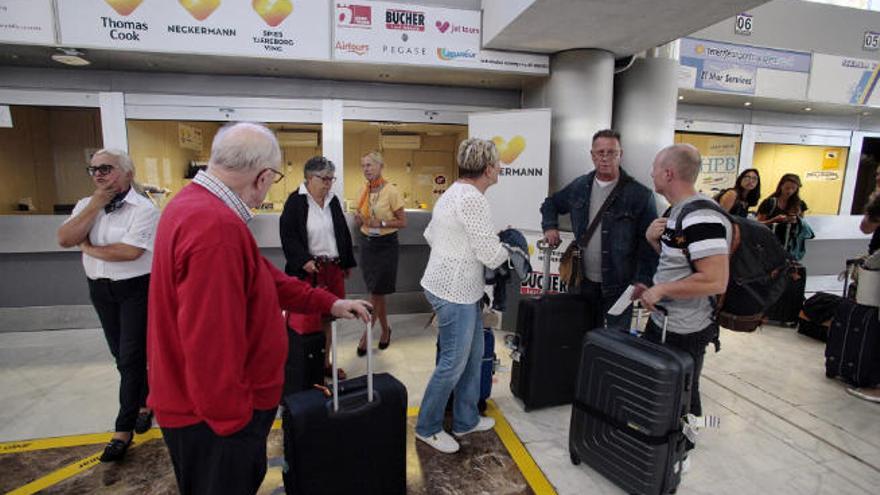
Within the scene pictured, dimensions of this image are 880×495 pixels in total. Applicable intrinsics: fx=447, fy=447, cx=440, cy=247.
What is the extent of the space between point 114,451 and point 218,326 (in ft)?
6.19

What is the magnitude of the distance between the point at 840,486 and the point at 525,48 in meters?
3.75

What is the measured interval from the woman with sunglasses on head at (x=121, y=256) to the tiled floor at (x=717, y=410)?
547 millimetres

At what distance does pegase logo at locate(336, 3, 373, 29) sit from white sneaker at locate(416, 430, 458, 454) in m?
3.36

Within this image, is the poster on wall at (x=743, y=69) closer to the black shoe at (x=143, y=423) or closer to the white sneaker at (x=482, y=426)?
the white sneaker at (x=482, y=426)

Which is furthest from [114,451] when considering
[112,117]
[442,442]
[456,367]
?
[112,117]

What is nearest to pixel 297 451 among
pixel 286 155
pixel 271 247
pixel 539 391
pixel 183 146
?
pixel 539 391

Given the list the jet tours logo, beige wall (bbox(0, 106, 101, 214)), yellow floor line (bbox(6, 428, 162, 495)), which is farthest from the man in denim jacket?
beige wall (bbox(0, 106, 101, 214))

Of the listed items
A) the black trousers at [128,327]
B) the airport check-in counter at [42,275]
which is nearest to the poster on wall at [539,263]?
the airport check-in counter at [42,275]

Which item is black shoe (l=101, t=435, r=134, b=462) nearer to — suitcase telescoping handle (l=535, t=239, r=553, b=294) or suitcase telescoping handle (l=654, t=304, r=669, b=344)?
suitcase telescoping handle (l=535, t=239, r=553, b=294)

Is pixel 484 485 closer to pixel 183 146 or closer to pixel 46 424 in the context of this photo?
pixel 46 424

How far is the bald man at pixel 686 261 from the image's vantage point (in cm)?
186

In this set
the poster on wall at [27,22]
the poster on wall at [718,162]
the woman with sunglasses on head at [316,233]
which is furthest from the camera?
the poster on wall at [718,162]

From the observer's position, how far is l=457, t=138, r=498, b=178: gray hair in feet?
7.12

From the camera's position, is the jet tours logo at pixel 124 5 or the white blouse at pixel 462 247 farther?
Result: the jet tours logo at pixel 124 5
